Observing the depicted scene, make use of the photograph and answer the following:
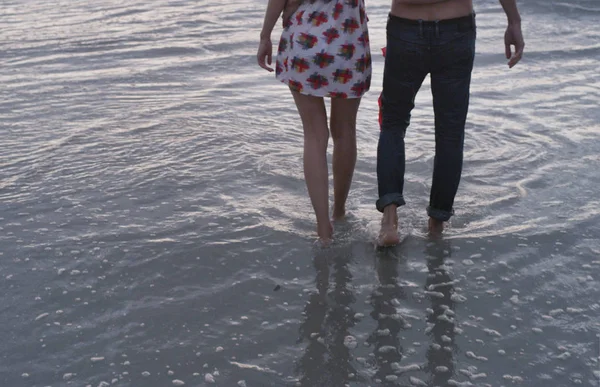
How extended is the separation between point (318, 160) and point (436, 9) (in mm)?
975

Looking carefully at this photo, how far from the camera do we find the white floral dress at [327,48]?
371 centimetres

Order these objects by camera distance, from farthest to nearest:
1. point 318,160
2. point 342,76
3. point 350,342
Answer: point 318,160
point 342,76
point 350,342

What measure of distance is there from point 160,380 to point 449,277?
1501mm

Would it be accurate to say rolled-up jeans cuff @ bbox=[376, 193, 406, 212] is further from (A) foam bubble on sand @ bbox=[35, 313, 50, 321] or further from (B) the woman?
(A) foam bubble on sand @ bbox=[35, 313, 50, 321]

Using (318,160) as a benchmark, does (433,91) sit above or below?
above

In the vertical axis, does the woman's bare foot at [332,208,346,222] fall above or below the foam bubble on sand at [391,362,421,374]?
above

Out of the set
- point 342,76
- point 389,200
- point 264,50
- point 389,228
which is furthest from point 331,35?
point 389,228

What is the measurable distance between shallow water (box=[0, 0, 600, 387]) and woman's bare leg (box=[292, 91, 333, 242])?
6.5 inches

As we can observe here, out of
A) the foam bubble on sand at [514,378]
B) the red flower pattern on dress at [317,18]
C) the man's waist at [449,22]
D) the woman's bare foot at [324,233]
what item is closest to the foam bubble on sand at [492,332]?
the foam bubble on sand at [514,378]

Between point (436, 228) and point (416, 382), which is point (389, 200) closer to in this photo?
point (436, 228)

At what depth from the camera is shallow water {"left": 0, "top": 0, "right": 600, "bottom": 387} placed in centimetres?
297

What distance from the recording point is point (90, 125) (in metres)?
6.04

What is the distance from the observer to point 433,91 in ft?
12.8

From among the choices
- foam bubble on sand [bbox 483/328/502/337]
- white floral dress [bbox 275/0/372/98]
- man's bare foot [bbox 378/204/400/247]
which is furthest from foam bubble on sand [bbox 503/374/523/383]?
white floral dress [bbox 275/0/372/98]
